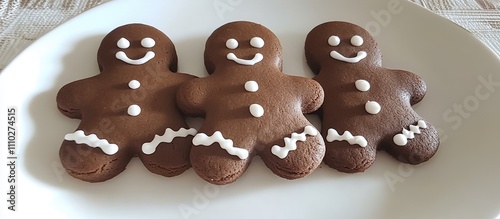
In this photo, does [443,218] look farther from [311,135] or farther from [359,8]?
[359,8]

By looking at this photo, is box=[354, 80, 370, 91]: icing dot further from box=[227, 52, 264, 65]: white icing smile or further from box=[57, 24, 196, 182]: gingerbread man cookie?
box=[57, 24, 196, 182]: gingerbread man cookie

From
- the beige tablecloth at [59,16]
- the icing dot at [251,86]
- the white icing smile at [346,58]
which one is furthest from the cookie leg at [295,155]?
the beige tablecloth at [59,16]

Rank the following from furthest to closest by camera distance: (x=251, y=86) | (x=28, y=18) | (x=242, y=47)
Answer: (x=28, y=18) → (x=242, y=47) → (x=251, y=86)

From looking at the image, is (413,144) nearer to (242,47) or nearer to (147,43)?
(242,47)

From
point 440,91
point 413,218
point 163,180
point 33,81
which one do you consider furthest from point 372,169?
→ point 33,81

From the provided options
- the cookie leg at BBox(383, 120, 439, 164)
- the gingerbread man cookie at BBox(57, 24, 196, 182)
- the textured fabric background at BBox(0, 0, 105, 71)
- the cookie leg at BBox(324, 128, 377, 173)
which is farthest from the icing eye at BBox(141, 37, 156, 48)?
the cookie leg at BBox(383, 120, 439, 164)

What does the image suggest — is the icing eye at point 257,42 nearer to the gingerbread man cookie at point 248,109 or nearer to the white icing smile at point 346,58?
the gingerbread man cookie at point 248,109

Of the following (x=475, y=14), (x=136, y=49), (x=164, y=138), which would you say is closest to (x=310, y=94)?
(x=164, y=138)
